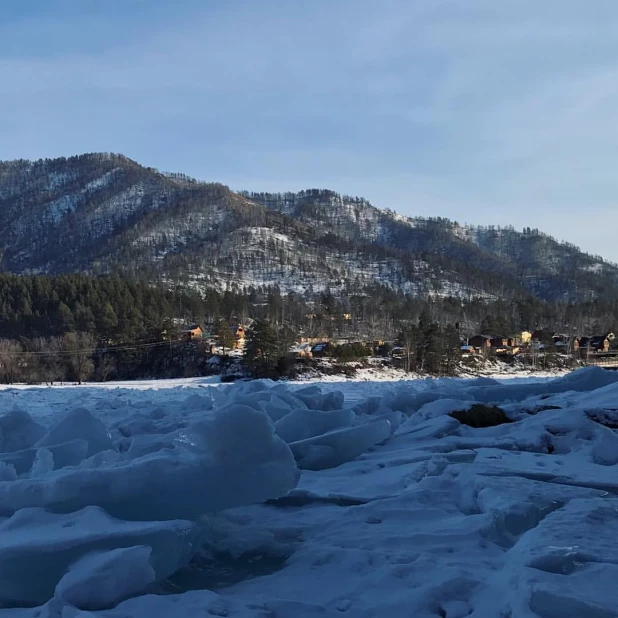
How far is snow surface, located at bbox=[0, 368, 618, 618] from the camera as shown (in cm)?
266

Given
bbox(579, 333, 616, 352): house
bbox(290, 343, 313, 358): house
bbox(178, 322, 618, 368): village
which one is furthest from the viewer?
bbox(579, 333, 616, 352): house

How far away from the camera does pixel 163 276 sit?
390 feet

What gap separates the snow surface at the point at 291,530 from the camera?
266 cm

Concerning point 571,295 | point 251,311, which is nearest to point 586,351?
point 251,311

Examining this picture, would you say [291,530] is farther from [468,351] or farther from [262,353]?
[468,351]

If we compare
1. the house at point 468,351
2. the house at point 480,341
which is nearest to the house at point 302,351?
the house at point 468,351

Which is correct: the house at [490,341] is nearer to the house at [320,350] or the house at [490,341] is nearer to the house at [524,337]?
the house at [524,337]

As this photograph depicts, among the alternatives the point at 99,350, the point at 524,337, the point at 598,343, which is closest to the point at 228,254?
the point at 524,337

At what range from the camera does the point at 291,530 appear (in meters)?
3.86

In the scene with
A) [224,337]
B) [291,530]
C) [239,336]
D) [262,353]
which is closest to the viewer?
[291,530]

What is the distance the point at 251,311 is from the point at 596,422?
79.0 metres

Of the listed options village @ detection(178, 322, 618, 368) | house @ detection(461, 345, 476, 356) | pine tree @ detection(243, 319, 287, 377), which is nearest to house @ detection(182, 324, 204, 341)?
village @ detection(178, 322, 618, 368)

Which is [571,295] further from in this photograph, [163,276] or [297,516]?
[297,516]

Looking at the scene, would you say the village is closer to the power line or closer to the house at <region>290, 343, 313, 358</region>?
the house at <region>290, 343, 313, 358</region>
